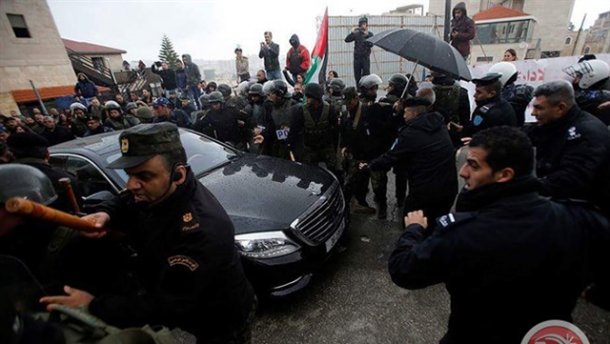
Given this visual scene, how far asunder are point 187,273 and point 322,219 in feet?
5.75

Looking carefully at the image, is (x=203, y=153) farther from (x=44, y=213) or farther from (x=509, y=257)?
(x=509, y=257)

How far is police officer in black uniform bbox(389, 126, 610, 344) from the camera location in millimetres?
1159

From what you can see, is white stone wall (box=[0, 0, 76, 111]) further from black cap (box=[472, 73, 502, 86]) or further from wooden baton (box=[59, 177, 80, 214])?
black cap (box=[472, 73, 502, 86])

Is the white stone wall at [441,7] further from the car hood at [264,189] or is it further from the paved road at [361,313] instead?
the paved road at [361,313]

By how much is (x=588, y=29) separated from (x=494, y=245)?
183ft

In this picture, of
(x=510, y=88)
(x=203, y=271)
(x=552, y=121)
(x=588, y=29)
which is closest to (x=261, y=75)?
(x=510, y=88)

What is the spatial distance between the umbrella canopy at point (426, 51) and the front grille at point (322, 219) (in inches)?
63.6

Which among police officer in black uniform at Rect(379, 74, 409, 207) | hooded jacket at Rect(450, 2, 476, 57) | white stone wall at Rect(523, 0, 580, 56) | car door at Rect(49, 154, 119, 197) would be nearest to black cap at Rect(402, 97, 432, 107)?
police officer in black uniform at Rect(379, 74, 409, 207)

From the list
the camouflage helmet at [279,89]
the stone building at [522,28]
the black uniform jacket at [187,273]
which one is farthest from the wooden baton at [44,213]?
the stone building at [522,28]

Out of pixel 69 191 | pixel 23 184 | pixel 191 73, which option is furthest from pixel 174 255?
pixel 191 73

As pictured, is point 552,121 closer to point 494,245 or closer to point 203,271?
point 494,245

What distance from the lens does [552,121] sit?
2254 millimetres

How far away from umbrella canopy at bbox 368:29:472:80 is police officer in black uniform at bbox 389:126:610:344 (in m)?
1.96

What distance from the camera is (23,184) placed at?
1.27 meters
